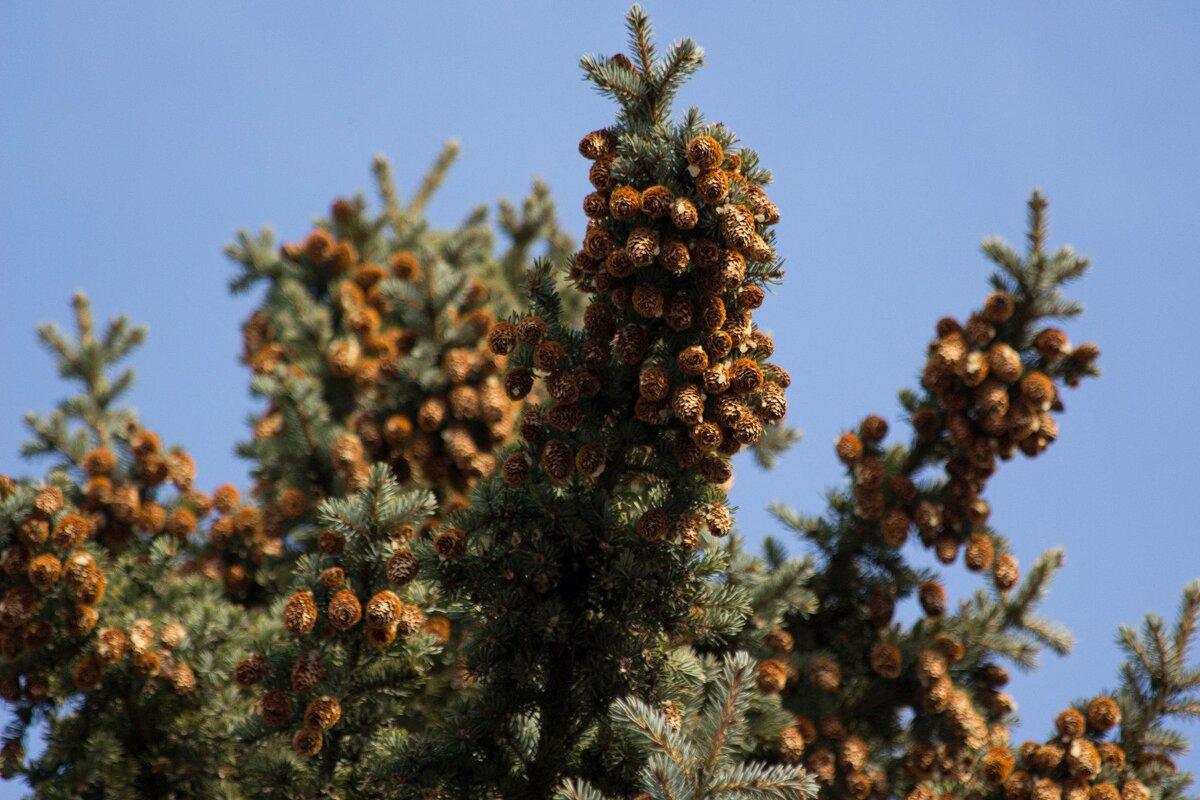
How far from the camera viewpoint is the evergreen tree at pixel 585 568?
16.1 ft

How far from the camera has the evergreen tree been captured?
16.1 ft

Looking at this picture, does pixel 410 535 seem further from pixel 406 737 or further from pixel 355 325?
pixel 355 325

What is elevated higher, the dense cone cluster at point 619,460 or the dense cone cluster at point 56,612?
the dense cone cluster at point 619,460

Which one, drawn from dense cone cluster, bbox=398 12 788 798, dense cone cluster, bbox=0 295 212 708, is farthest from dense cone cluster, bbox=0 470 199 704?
dense cone cluster, bbox=398 12 788 798

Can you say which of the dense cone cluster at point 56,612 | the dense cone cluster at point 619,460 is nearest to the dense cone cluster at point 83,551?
the dense cone cluster at point 56,612

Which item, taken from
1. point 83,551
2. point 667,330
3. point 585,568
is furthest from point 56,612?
point 667,330

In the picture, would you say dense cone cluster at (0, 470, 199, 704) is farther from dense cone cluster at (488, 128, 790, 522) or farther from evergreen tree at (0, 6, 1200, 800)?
dense cone cluster at (488, 128, 790, 522)

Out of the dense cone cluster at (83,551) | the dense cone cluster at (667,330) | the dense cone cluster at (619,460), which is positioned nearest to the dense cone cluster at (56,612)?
the dense cone cluster at (83,551)

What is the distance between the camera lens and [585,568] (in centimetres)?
509

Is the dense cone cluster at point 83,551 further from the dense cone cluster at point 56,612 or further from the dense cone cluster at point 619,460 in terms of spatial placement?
the dense cone cluster at point 619,460

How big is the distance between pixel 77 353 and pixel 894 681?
496 centimetres

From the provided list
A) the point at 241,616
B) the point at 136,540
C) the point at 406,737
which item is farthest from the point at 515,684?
the point at 136,540

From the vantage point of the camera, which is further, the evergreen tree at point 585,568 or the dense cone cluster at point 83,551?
the dense cone cluster at point 83,551

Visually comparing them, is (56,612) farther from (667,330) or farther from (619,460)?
(667,330)
